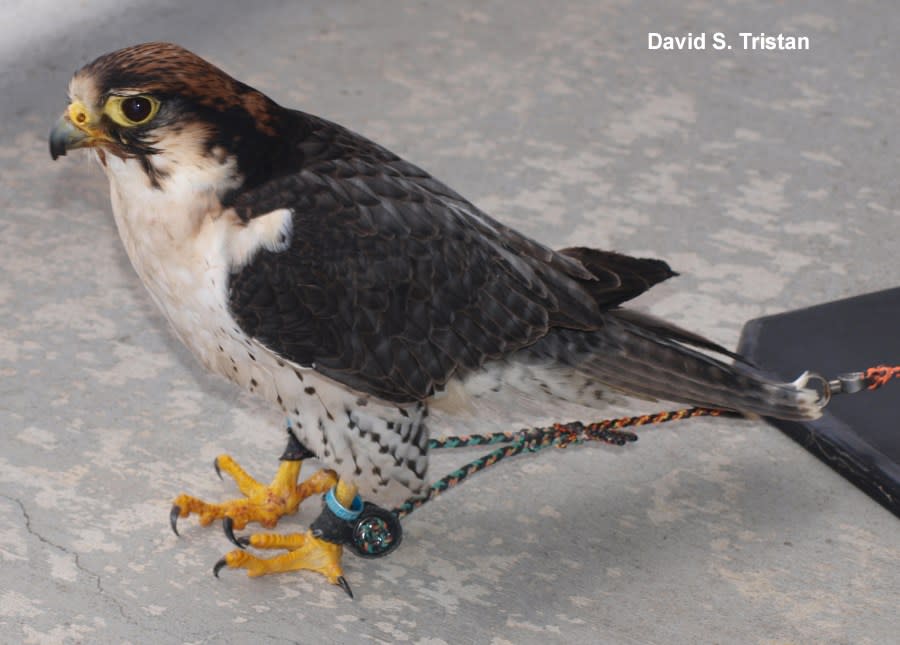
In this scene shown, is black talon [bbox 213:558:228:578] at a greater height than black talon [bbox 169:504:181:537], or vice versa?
black talon [bbox 169:504:181:537]

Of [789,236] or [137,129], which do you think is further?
[789,236]

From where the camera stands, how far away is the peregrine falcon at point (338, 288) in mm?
2525

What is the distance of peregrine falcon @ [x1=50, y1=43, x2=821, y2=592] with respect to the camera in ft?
8.29

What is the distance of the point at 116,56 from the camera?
2461 mm

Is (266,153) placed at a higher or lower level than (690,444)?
higher

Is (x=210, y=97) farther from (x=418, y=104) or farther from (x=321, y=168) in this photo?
(x=418, y=104)

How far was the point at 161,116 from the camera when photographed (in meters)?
2.47

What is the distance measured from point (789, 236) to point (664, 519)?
4.89 feet

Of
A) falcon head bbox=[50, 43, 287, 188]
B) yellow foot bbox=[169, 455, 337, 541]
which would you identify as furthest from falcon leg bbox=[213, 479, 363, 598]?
falcon head bbox=[50, 43, 287, 188]

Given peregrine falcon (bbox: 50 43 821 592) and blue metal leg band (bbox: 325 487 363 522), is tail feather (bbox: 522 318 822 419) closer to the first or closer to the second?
peregrine falcon (bbox: 50 43 821 592)

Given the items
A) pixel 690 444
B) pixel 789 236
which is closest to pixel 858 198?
pixel 789 236

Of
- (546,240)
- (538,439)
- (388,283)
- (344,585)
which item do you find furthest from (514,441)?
(546,240)

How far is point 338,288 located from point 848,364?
154cm

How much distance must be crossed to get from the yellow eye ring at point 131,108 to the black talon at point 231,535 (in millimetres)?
931
